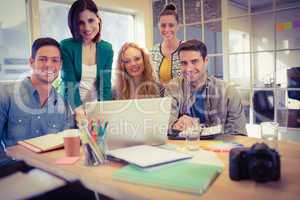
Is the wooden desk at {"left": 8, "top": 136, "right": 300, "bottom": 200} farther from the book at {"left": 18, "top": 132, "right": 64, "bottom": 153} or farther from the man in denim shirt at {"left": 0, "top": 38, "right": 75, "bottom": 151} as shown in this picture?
the man in denim shirt at {"left": 0, "top": 38, "right": 75, "bottom": 151}

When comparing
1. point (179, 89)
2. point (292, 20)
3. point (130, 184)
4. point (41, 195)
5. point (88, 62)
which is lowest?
point (41, 195)

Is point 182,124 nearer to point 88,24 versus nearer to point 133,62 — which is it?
point 133,62

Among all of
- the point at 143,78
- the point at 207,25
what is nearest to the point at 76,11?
the point at 143,78

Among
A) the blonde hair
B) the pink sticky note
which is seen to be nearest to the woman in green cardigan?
the blonde hair

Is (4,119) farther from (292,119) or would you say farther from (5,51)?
(292,119)

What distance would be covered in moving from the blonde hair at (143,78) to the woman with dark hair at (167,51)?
0.76 ft

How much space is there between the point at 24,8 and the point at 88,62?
1.11m

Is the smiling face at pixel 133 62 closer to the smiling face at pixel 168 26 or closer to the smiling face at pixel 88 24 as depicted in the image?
the smiling face at pixel 88 24

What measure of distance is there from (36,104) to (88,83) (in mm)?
485

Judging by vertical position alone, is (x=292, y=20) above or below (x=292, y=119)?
above

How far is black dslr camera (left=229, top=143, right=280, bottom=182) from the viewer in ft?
2.83

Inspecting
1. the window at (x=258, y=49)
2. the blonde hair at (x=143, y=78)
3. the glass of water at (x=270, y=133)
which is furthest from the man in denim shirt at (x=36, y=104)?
the window at (x=258, y=49)

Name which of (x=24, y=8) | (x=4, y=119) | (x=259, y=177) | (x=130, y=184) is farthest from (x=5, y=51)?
(x=259, y=177)

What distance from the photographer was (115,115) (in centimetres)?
119
